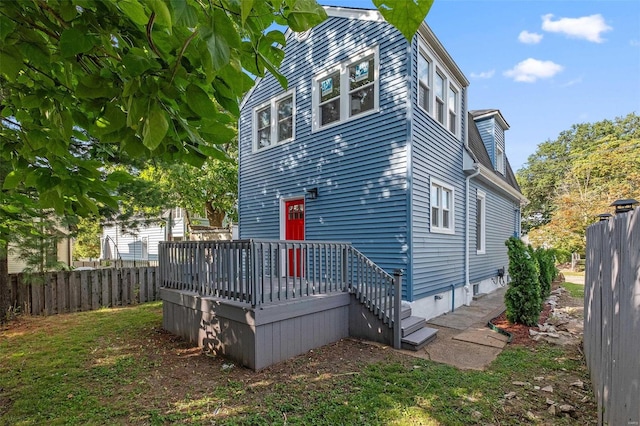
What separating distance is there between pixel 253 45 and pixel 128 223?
7799 millimetres

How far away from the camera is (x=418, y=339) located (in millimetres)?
5133

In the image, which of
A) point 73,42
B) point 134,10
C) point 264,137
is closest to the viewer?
point 134,10

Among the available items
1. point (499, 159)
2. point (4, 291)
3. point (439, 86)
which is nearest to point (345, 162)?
point (439, 86)

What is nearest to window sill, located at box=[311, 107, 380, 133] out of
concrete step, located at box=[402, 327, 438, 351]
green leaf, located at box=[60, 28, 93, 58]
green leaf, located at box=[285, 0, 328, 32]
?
concrete step, located at box=[402, 327, 438, 351]

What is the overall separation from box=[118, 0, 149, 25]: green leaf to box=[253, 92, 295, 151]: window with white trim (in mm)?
7784

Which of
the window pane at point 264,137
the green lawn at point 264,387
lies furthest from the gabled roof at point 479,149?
the green lawn at point 264,387

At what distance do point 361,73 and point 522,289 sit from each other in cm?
566

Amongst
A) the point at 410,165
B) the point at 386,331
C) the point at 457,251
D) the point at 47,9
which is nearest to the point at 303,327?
the point at 386,331

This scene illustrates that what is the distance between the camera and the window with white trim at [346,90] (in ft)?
23.1

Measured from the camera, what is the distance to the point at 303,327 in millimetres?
4801

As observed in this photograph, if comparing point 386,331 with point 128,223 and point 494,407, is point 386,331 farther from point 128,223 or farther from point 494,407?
point 128,223

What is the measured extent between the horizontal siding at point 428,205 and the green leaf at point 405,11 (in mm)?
5721

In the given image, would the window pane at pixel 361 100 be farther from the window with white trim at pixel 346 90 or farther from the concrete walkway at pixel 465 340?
the concrete walkway at pixel 465 340

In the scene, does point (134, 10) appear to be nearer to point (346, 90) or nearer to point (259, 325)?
point (259, 325)
